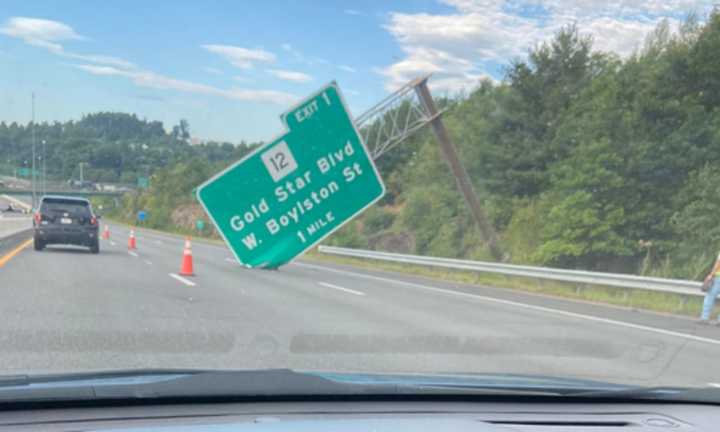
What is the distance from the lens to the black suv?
23.3 metres

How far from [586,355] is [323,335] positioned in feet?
10.6

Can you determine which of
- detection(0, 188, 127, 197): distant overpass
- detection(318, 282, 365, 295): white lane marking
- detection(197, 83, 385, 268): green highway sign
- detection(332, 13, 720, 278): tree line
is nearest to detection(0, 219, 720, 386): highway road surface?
detection(318, 282, 365, 295): white lane marking

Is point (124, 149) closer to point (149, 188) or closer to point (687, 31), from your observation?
point (149, 188)

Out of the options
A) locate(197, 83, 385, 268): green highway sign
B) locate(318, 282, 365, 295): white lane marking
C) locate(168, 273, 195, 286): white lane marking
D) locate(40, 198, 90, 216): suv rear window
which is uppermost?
locate(197, 83, 385, 268): green highway sign

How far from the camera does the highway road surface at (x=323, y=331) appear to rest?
7758 millimetres

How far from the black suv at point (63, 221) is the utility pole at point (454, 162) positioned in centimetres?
1128

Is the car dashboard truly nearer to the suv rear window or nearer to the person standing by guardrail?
the person standing by guardrail

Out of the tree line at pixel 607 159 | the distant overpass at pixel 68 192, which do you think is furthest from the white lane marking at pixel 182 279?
the distant overpass at pixel 68 192

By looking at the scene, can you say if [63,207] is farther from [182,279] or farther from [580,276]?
[580,276]

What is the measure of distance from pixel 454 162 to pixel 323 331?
16998 millimetres

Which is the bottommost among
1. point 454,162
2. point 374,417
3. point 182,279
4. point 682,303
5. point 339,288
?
point 182,279

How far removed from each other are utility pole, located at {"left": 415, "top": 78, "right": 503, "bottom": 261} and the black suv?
11278mm

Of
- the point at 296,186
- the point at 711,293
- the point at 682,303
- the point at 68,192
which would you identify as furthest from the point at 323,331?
the point at 68,192

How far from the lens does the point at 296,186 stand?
59.4 ft
